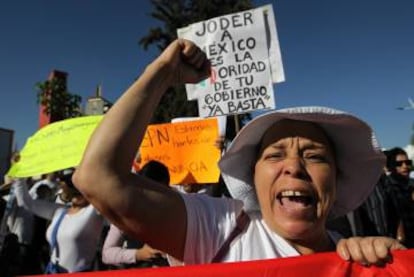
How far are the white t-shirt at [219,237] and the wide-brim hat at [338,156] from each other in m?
0.18

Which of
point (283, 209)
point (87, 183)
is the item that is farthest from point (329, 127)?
point (87, 183)

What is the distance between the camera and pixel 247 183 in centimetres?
182

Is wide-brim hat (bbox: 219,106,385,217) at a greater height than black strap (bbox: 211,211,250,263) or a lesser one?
greater

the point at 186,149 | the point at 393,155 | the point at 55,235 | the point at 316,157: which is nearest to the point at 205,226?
the point at 316,157

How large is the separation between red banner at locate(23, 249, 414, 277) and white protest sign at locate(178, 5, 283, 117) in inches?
120

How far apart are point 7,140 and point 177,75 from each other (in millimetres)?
12139

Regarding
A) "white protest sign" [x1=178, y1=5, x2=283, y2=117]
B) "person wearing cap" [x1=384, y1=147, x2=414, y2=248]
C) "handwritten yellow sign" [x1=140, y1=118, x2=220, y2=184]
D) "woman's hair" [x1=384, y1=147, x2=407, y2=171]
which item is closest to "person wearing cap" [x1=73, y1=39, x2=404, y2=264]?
"white protest sign" [x1=178, y1=5, x2=283, y2=117]

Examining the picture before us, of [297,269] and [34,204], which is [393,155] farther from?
[297,269]

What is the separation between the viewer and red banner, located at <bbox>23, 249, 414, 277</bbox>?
4.46ft

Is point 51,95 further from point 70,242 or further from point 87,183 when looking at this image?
point 87,183

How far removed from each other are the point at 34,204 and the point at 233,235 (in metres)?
3.50

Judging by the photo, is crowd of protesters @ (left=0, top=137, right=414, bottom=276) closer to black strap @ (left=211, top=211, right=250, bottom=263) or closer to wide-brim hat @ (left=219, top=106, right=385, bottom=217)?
wide-brim hat @ (left=219, top=106, right=385, bottom=217)

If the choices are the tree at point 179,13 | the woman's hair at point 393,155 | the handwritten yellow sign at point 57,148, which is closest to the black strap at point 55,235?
the handwritten yellow sign at point 57,148

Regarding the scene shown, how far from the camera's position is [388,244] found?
136cm
